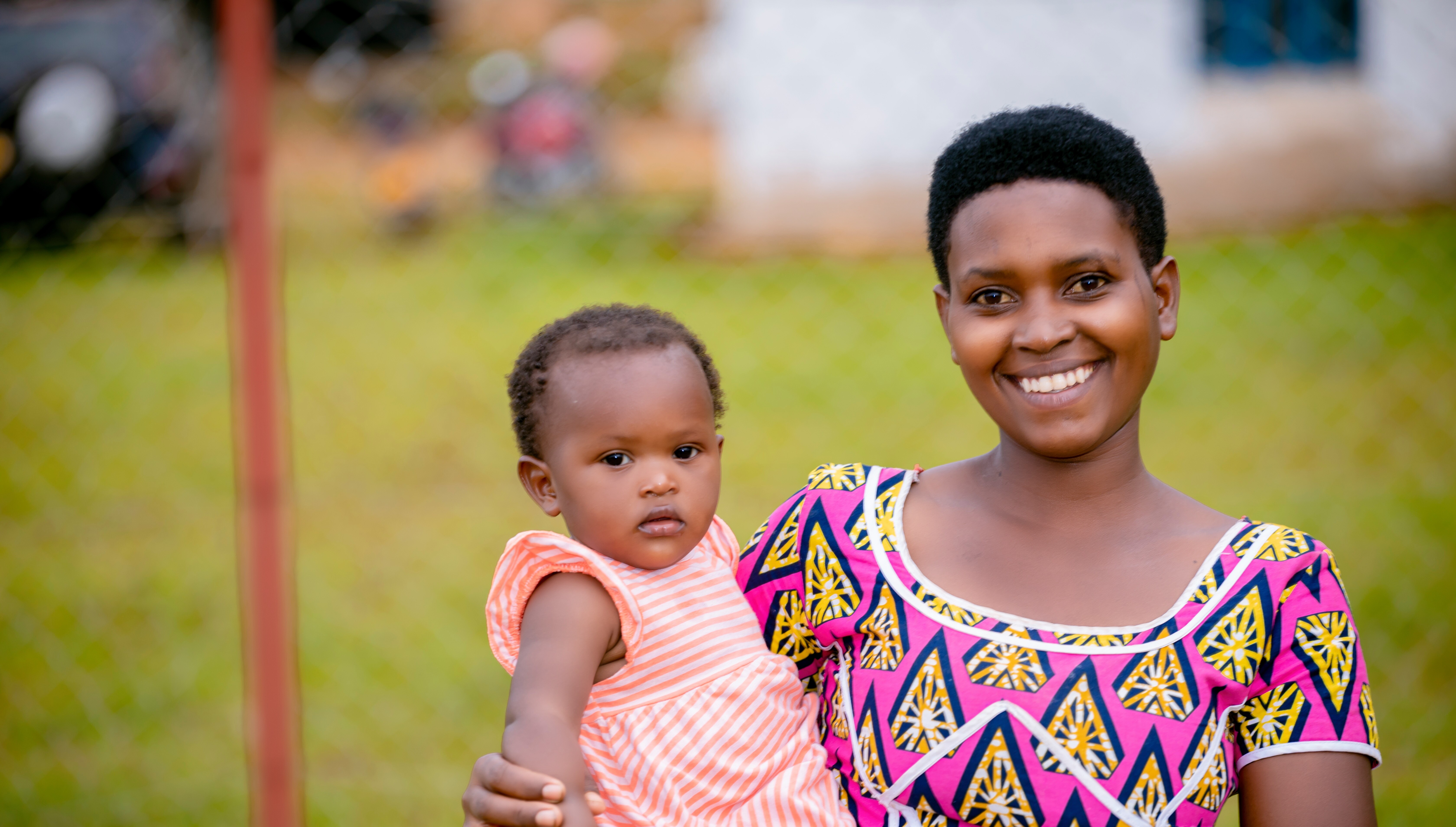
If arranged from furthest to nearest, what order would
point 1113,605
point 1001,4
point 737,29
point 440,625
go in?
point 737,29
point 1001,4
point 440,625
point 1113,605

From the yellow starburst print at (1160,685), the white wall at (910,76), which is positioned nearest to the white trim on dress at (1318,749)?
the yellow starburst print at (1160,685)

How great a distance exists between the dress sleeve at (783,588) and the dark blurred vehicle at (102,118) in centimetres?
623

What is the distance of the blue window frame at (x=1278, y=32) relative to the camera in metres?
7.55

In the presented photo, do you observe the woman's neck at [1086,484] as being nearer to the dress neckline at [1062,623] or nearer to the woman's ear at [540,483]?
the dress neckline at [1062,623]

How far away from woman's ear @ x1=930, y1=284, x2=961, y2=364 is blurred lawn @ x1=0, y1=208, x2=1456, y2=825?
2.63 metres

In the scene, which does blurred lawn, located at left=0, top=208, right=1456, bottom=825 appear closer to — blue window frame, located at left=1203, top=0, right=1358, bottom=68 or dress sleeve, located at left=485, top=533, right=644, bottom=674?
blue window frame, located at left=1203, top=0, right=1358, bottom=68

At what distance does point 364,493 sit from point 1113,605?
476cm

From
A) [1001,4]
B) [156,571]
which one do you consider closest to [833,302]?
[1001,4]

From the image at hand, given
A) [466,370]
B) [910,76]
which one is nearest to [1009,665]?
[466,370]

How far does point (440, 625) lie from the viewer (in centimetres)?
468

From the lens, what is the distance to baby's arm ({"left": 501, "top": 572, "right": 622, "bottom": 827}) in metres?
1.42

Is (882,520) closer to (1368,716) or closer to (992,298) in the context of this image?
(992,298)

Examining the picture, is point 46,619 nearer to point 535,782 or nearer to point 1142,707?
point 535,782

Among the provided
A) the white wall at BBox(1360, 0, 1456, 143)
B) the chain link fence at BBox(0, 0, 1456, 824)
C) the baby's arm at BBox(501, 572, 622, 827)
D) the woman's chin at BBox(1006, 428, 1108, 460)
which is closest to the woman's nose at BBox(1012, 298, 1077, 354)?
the woman's chin at BBox(1006, 428, 1108, 460)
